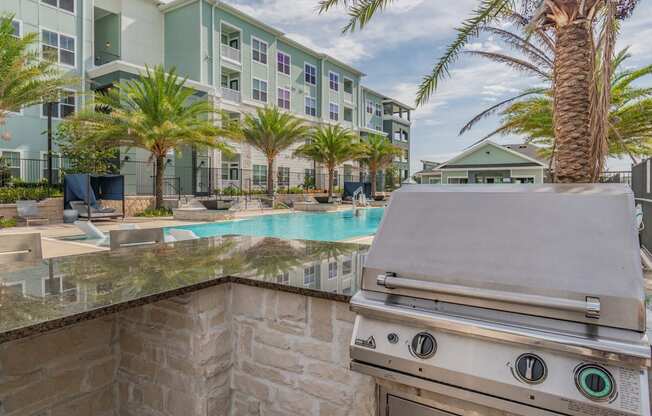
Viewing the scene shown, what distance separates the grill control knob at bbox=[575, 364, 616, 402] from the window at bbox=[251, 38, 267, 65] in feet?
103

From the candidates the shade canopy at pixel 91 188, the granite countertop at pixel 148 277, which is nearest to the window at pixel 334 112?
the shade canopy at pixel 91 188

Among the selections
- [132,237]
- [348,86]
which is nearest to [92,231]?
[132,237]

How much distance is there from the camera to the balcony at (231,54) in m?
27.5

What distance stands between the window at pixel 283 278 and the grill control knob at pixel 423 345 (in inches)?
34.3

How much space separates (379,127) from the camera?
46156 millimetres

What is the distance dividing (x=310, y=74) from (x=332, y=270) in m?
35.1

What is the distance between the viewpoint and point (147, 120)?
16.7 metres

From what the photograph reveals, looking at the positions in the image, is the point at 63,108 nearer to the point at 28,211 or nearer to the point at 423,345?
the point at 28,211

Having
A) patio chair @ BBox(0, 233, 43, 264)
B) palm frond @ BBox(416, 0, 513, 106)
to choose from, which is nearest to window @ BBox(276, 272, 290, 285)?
patio chair @ BBox(0, 233, 43, 264)

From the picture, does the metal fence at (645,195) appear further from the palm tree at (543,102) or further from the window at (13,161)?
the window at (13,161)

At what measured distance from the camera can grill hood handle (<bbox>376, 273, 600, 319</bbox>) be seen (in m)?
1.36

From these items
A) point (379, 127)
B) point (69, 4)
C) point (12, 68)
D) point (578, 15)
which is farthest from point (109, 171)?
point (379, 127)

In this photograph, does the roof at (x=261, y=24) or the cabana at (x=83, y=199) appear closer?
the cabana at (x=83, y=199)

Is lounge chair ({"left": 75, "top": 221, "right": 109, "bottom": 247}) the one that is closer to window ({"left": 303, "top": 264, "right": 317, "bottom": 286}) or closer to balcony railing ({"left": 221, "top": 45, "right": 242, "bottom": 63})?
window ({"left": 303, "top": 264, "right": 317, "bottom": 286})
